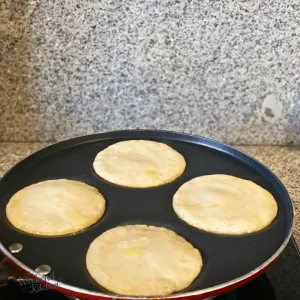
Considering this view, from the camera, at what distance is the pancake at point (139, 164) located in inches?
42.9

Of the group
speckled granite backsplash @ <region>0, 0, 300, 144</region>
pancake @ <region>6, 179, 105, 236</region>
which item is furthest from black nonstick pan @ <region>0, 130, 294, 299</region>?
speckled granite backsplash @ <region>0, 0, 300, 144</region>

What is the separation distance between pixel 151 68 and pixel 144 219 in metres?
0.49

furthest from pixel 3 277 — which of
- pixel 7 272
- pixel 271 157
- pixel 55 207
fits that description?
pixel 271 157

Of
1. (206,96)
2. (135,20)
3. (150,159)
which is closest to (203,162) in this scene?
(150,159)

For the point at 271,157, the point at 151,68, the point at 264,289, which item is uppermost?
the point at 151,68

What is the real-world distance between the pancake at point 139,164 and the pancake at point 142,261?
16 centimetres

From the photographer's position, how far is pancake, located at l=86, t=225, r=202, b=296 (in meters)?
0.81

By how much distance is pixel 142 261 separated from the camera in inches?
34.1

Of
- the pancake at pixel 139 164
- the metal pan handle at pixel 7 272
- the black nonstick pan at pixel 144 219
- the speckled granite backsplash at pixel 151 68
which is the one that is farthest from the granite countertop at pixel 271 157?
the metal pan handle at pixel 7 272

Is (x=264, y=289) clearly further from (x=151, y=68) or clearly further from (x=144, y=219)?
(x=151, y=68)

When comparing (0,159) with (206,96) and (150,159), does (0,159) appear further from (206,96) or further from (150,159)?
(206,96)

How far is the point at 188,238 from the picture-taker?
93 cm

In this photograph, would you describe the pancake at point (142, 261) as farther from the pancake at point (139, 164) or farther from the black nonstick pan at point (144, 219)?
the pancake at point (139, 164)

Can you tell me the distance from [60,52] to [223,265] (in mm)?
731
